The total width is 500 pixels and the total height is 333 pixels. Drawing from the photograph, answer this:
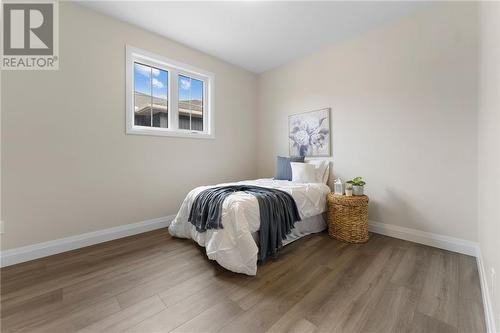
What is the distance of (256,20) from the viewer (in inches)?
98.0

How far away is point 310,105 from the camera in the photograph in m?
3.33

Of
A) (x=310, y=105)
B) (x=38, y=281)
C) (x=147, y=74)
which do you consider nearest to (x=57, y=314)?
(x=38, y=281)

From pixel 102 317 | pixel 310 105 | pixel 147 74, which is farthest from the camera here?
pixel 310 105

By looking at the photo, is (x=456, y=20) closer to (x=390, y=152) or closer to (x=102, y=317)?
(x=390, y=152)

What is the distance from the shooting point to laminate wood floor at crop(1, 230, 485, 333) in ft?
4.01

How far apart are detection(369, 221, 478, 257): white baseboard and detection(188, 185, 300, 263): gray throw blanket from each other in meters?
1.22

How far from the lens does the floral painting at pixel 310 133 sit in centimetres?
313

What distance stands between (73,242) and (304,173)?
294 cm

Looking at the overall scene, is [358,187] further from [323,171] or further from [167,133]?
[167,133]

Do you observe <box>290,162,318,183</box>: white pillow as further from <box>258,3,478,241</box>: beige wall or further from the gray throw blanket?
the gray throw blanket

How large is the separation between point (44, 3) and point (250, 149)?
3218 millimetres

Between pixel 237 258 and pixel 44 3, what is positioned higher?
pixel 44 3

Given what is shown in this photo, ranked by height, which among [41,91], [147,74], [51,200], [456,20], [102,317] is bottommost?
[102,317]

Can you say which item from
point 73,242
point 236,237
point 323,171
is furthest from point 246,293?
point 323,171
